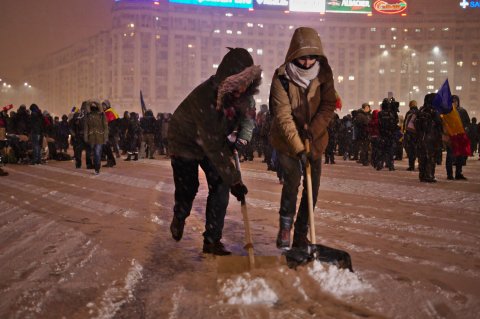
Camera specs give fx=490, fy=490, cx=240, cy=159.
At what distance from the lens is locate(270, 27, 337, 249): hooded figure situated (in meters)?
4.09

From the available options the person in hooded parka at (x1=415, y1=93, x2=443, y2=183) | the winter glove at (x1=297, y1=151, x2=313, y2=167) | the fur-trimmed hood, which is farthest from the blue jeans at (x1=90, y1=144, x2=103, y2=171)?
the winter glove at (x1=297, y1=151, x2=313, y2=167)

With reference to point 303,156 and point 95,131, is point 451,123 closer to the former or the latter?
point 303,156

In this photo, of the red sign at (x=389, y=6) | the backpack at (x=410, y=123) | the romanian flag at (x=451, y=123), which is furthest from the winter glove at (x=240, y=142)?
the red sign at (x=389, y=6)

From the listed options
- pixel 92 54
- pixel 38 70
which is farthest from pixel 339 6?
pixel 38 70

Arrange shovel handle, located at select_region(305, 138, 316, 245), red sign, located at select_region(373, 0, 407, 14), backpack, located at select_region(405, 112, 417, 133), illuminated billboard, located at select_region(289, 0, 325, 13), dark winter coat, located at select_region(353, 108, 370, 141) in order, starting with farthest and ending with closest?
red sign, located at select_region(373, 0, 407, 14) < illuminated billboard, located at select_region(289, 0, 325, 13) < dark winter coat, located at select_region(353, 108, 370, 141) < backpack, located at select_region(405, 112, 417, 133) < shovel handle, located at select_region(305, 138, 316, 245)

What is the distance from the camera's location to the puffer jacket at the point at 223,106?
3.89 m

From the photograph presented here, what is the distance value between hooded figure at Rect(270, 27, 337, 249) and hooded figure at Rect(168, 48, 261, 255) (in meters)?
0.28

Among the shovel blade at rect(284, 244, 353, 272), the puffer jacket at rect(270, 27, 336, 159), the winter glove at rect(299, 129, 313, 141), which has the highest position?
the puffer jacket at rect(270, 27, 336, 159)

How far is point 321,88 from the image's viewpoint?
4.30m

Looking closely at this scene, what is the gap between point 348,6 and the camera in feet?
276

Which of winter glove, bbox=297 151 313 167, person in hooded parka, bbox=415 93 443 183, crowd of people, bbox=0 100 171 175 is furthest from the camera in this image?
crowd of people, bbox=0 100 171 175

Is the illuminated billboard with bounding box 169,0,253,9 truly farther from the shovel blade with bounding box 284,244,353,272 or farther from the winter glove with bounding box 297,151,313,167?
the shovel blade with bounding box 284,244,353,272

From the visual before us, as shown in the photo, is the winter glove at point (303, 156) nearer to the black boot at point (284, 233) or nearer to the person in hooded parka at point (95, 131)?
Result: the black boot at point (284, 233)

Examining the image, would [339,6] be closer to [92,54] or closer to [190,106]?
[92,54]
